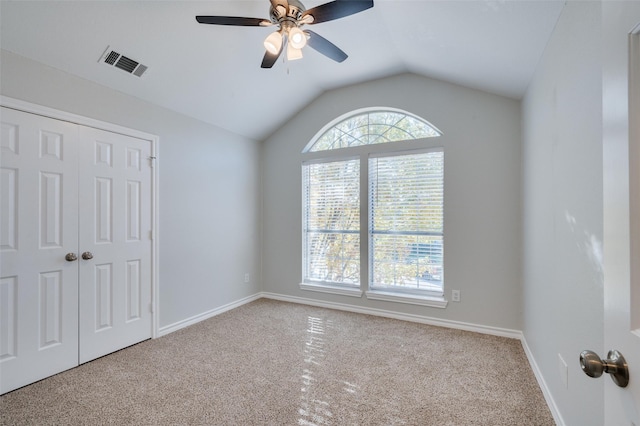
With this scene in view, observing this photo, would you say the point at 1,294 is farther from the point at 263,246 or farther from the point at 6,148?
the point at 263,246

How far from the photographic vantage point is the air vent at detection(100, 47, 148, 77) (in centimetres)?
247

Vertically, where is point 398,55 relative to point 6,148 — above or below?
above

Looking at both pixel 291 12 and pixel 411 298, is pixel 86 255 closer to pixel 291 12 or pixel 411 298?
pixel 291 12

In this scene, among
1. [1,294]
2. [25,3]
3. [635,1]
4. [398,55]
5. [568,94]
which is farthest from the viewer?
[398,55]

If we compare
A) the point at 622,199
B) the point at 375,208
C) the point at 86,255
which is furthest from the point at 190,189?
the point at 622,199

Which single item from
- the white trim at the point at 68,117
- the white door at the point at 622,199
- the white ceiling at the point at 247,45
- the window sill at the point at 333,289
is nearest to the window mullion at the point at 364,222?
the window sill at the point at 333,289

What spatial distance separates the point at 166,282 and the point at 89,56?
222 centimetres

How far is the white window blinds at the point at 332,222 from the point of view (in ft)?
13.2

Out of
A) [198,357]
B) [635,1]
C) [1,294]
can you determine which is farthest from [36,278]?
[635,1]

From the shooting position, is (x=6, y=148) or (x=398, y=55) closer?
(x=6, y=148)

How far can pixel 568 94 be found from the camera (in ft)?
5.49

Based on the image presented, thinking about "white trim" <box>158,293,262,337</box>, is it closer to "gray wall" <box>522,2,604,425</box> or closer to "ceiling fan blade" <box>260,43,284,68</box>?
"ceiling fan blade" <box>260,43,284,68</box>

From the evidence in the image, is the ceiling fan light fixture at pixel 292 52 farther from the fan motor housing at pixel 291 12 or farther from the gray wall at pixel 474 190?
the gray wall at pixel 474 190

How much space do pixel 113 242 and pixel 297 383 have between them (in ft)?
6.98
